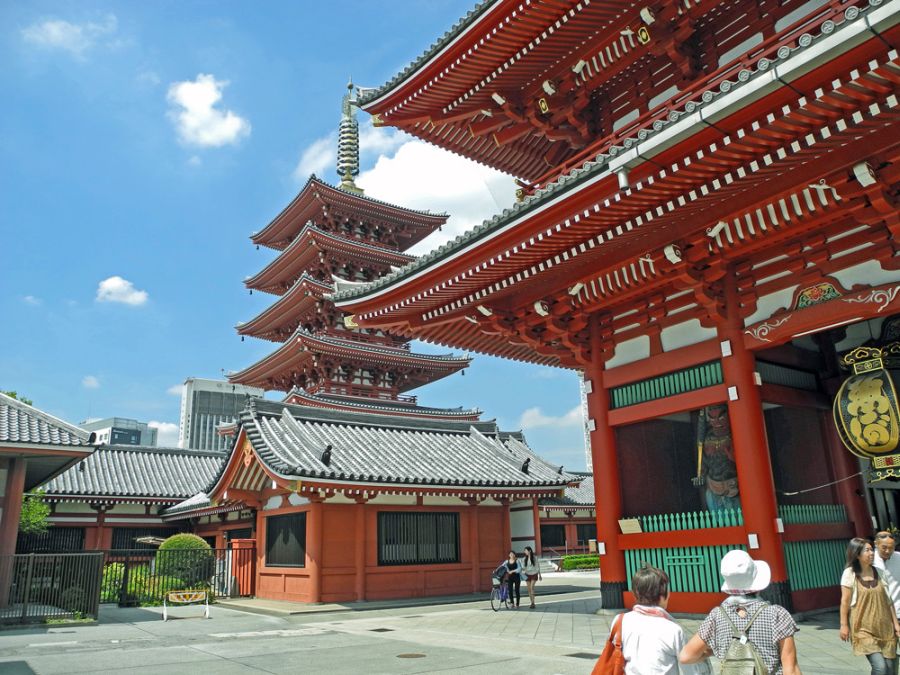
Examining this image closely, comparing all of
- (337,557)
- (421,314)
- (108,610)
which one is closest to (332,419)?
(337,557)

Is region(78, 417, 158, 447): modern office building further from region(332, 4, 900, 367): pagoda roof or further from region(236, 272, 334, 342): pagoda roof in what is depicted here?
region(332, 4, 900, 367): pagoda roof

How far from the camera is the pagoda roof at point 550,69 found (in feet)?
35.2

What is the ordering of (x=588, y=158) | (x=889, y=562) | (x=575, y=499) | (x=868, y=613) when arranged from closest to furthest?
1. (x=868, y=613)
2. (x=889, y=562)
3. (x=588, y=158)
4. (x=575, y=499)

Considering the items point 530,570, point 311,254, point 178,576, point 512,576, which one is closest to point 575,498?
point 311,254

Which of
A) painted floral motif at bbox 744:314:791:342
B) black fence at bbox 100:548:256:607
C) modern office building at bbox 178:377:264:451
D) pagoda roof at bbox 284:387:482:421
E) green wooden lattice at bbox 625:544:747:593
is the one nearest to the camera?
painted floral motif at bbox 744:314:791:342

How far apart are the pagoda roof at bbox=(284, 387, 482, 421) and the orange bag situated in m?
24.6

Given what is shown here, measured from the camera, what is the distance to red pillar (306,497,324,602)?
1644 cm

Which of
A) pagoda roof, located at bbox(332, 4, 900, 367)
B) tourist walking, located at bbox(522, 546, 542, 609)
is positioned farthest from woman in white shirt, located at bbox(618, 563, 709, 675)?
tourist walking, located at bbox(522, 546, 542, 609)

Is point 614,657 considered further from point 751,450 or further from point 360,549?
point 360,549

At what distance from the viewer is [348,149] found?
118ft

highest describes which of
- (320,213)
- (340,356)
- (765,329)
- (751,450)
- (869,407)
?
(320,213)

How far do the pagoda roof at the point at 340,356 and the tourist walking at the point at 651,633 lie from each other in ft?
89.4

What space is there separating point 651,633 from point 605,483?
8282 mm

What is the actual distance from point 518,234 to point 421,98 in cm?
466
